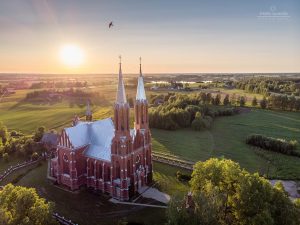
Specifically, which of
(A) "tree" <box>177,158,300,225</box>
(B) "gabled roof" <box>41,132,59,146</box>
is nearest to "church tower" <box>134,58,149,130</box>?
(A) "tree" <box>177,158,300,225</box>

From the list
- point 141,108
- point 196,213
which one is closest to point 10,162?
point 141,108

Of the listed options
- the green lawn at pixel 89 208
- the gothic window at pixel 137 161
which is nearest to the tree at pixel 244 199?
the green lawn at pixel 89 208

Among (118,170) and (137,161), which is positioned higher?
A: (137,161)

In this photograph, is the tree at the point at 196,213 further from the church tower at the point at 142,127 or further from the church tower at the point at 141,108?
the church tower at the point at 141,108

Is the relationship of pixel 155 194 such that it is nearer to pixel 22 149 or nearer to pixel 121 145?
pixel 121 145

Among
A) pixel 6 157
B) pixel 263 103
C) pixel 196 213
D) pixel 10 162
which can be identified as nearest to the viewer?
pixel 196 213

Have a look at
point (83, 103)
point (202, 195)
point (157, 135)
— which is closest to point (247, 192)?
point (202, 195)

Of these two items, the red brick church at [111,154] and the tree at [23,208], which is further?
the red brick church at [111,154]
